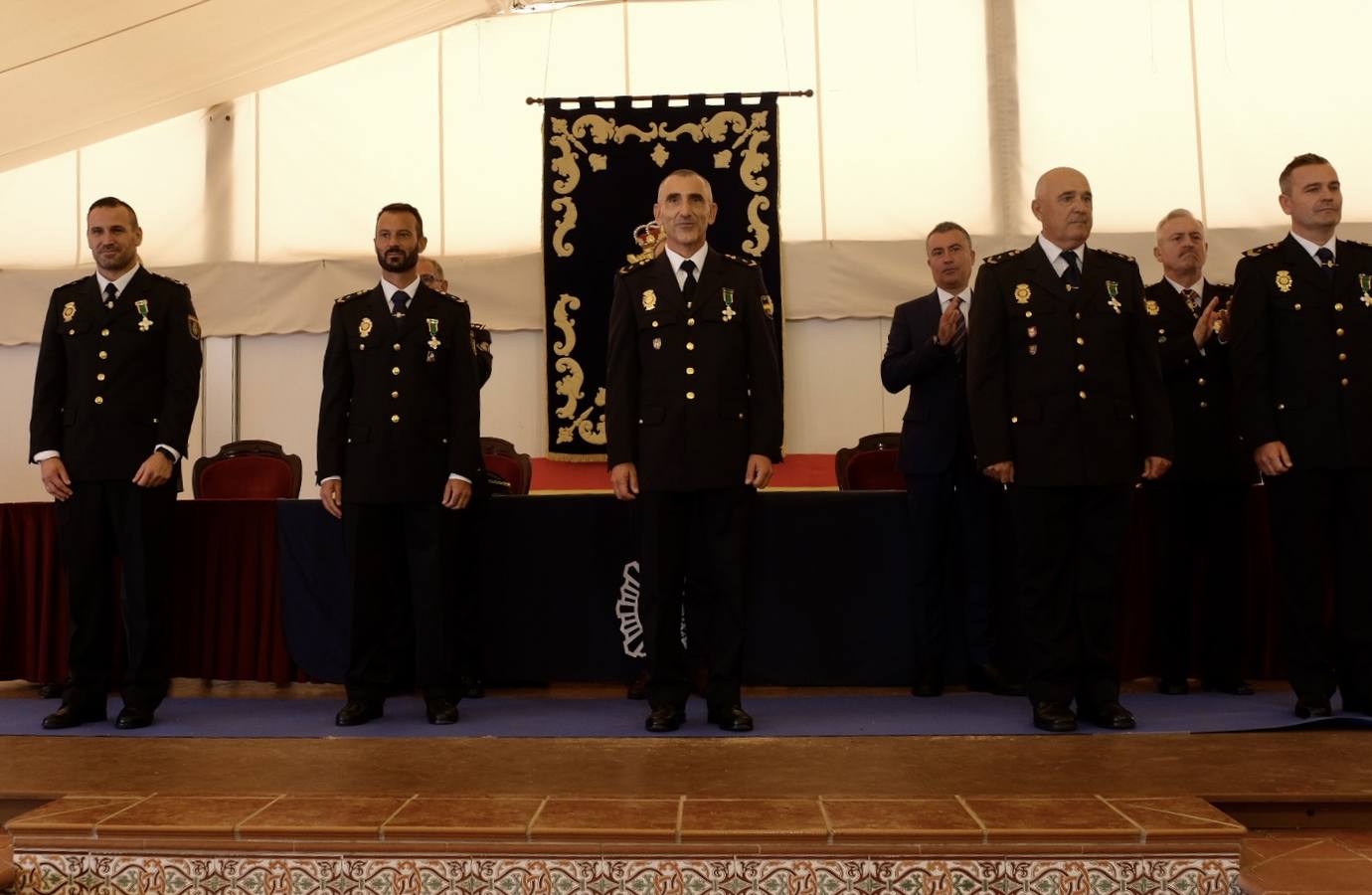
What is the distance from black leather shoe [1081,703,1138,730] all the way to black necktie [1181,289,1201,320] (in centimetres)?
138

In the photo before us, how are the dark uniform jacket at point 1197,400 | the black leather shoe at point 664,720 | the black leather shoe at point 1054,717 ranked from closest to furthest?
the black leather shoe at point 1054,717 < the black leather shoe at point 664,720 < the dark uniform jacket at point 1197,400

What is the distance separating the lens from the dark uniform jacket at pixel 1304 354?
3117 millimetres

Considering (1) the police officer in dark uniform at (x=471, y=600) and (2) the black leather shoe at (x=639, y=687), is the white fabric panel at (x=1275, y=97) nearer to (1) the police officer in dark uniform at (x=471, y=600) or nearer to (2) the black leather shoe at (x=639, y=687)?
(2) the black leather shoe at (x=639, y=687)

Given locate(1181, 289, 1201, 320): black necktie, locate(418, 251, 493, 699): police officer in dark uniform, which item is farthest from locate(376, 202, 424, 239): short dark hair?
locate(1181, 289, 1201, 320): black necktie

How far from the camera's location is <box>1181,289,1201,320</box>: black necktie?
3645mm

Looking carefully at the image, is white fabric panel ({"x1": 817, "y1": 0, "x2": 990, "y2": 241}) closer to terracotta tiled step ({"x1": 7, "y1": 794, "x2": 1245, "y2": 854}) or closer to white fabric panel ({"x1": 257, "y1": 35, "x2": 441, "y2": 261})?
white fabric panel ({"x1": 257, "y1": 35, "x2": 441, "y2": 261})

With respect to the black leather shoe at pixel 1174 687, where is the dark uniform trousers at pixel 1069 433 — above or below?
above

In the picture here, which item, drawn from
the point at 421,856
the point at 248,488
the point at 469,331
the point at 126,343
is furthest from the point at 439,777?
the point at 248,488

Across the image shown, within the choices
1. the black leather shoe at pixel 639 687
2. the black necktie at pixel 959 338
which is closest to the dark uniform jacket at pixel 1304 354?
the black necktie at pixel 959 338

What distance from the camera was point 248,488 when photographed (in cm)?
485

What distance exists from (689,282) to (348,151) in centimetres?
475

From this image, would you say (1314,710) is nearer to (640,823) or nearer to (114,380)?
(640,823)

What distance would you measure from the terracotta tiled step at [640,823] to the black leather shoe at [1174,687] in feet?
5.14

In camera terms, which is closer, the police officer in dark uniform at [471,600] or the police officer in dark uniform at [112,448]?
the police officer in dark uniform at [112,448]
